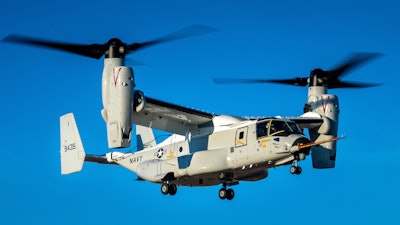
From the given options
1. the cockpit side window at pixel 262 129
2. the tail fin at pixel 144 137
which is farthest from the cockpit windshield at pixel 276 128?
the tail fin at pixel 144 137

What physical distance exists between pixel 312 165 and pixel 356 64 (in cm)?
438

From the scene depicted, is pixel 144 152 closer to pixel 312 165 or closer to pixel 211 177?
pixel 211 177

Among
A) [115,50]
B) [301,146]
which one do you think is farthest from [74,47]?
[301,146]

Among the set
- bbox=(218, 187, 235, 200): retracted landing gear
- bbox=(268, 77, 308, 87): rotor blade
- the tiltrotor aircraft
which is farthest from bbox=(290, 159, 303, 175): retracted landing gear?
bbox=(268, 77, 308, 87): rotor blade

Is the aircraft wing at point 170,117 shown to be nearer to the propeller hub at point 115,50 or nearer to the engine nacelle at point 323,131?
the propeller hub at point 115,50

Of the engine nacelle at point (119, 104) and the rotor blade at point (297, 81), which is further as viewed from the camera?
the rotor blade at point (297, 81)

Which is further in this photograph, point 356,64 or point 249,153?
point 356,64

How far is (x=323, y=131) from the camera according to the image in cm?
3728

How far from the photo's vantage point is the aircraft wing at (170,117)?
118 ft

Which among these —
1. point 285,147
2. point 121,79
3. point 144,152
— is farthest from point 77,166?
point 285,147

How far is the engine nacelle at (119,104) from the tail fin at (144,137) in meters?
6.91

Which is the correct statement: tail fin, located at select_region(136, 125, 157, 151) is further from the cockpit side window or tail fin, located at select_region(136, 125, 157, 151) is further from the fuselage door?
the cockpit side window

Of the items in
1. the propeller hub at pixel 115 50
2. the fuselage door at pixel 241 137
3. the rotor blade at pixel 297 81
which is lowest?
the fuselage door at pixel 241 137

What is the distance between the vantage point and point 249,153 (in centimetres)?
3438
